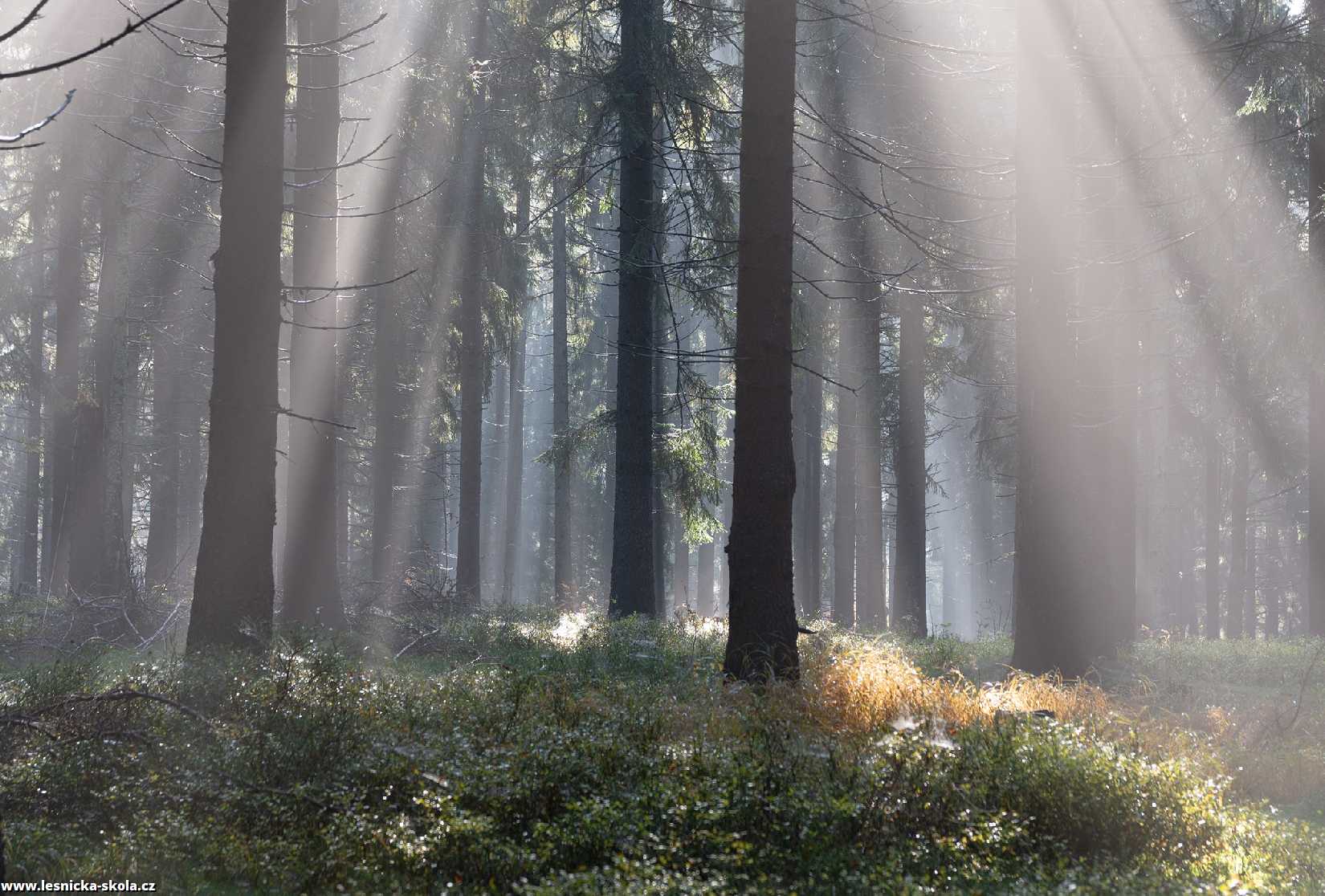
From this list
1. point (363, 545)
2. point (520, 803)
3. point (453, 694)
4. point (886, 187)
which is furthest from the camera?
point (363, 545)

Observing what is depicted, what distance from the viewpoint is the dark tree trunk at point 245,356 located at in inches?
348

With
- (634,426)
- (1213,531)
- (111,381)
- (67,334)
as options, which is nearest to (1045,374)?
(634,426)

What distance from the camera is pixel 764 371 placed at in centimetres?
886

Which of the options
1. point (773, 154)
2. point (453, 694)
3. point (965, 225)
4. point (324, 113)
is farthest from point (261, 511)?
point (965, 225)

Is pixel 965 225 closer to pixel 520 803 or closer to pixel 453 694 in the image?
pixel 453 694

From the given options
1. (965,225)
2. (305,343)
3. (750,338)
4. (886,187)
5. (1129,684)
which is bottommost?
(1129,684)

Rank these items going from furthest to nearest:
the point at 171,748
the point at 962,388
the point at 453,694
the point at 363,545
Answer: the point at 962,388
the point at 363,545
the point at 453,694
the point at 171,748

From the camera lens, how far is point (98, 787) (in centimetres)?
535

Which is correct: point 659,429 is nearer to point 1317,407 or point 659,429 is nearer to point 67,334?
point 1317,407

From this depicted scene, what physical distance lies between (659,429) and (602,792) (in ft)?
41.5

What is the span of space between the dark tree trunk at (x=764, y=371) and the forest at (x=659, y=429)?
0.13ft

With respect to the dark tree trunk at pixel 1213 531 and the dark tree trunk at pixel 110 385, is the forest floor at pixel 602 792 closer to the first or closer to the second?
the dark tree trunk at pixel 110 385

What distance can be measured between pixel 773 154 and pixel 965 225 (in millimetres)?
8838

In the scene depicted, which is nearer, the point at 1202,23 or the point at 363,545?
the point at 1202,23
